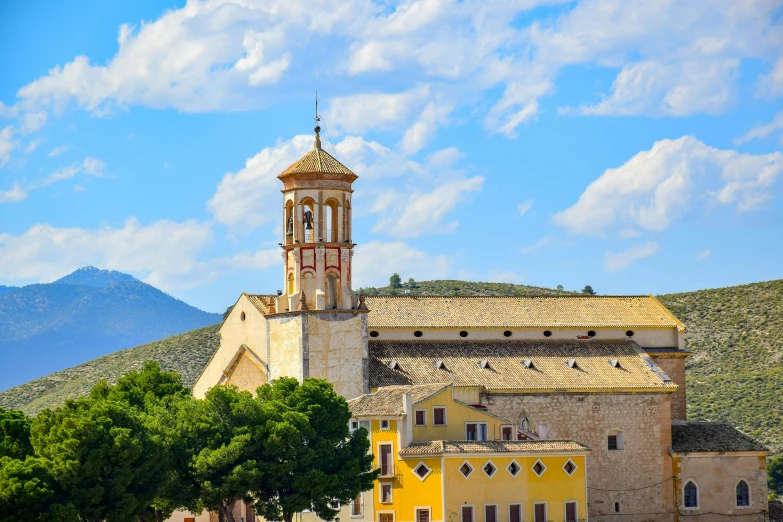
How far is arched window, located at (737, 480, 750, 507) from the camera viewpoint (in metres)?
68.0

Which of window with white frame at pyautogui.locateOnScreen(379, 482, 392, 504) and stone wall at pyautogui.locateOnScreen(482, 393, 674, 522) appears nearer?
window with white frame at pyautogui.locateOnScreen(379, 482, 392, 504)

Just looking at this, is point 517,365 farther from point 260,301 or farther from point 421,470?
point 260,301

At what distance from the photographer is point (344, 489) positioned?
2313 inches

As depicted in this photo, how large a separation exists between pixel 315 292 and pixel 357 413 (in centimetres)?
631

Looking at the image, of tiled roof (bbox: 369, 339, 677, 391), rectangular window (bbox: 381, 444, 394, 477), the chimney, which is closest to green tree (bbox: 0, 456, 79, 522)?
rectangular window (bbox: 381, 444, 394, 477)

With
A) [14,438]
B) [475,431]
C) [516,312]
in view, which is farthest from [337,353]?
[14,438]

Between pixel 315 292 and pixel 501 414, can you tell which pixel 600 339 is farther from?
pixel 315 292

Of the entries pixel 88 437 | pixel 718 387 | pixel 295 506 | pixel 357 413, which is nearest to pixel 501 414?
pixel 357 413

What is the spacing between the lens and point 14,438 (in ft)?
184

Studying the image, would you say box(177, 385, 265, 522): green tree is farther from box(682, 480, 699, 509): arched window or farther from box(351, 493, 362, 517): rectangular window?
box(682, 480, 699, 509): arched window

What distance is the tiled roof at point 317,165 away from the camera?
66125 millimetres

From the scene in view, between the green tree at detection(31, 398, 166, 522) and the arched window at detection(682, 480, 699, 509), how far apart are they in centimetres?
2426

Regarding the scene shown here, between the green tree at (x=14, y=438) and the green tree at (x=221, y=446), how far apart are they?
589 cm

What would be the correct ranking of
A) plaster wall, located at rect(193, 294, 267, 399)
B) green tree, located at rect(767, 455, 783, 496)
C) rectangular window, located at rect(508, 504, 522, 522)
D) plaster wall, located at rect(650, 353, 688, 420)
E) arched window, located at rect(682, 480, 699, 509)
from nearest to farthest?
rectangular window, located at rect(508, 504, 522, 522)
arched window, located at rect(682, 480, 699, 509)
plaster wall, located at rect(193, 294, 267, 399)
plaster wall, located at rect(650, 353, 688, 420)
green tree, located at rect(767, 455, 783, 496)
